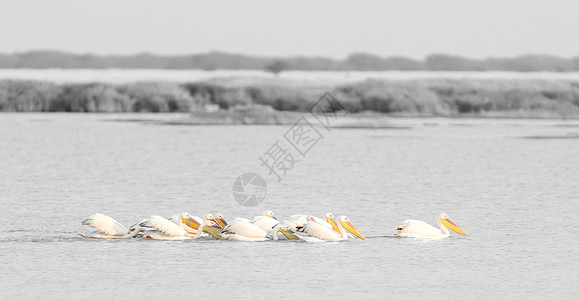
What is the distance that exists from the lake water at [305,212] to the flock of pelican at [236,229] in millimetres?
124

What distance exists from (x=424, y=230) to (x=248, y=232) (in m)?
1.77

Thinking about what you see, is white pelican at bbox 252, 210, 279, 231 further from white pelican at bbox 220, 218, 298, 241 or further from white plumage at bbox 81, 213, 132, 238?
white plumage at bbox 81, 213, 132, 238

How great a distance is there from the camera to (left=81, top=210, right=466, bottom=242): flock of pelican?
30.4ft

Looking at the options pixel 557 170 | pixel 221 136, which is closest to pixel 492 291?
pixel 557 170

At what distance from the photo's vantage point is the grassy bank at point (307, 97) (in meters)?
40.8

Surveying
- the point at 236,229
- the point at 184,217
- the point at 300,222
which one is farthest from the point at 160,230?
the point at 300,222

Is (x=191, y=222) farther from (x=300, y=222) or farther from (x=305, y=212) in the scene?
(x=305, y=212)

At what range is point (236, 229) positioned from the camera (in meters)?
9.29

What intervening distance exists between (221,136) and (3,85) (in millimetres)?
21017

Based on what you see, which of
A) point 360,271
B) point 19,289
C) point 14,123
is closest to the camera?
point 19,289

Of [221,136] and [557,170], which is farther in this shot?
[221,136]

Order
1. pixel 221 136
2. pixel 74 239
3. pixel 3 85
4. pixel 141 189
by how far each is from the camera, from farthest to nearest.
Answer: pixel 3 85 → pixel 221 136 → pixel 141 189 → pixel 74 239

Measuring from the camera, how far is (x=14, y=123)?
30.2m

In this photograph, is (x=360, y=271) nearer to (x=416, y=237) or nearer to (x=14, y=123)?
(x=416, y=237)
